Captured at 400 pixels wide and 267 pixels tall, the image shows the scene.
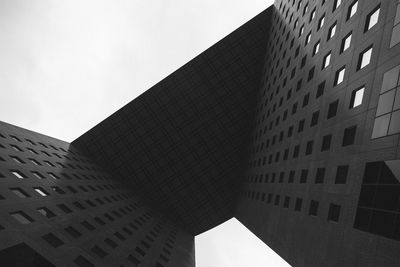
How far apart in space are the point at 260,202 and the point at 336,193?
22.9 meters

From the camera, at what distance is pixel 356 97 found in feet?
73.0

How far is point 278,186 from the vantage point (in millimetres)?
36938

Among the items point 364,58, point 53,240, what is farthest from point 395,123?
point 53,240

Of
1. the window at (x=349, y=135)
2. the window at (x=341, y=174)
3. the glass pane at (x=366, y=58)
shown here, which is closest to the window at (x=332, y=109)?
the window at (x=349, y=135)

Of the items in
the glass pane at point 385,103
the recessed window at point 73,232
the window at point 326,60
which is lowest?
the recessed window at point 73,232

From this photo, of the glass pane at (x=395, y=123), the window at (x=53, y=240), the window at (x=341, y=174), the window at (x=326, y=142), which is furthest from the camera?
the window at (x=53, y=240)

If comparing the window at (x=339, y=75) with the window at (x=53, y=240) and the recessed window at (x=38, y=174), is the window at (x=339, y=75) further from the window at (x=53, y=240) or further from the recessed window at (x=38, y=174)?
the recessed window at (x=38, y=174)

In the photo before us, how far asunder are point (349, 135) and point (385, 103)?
4375 millimetres

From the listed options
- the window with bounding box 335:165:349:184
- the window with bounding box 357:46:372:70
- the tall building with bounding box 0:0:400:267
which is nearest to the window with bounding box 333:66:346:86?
the tall building with bounding box 0:0:400:267

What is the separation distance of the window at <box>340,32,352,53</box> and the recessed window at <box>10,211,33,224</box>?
26.3 metres

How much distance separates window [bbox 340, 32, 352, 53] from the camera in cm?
2463

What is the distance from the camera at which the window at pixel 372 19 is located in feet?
68.8

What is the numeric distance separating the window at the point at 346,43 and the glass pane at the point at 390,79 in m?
6.51

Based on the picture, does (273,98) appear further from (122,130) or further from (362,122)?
(122,130)
